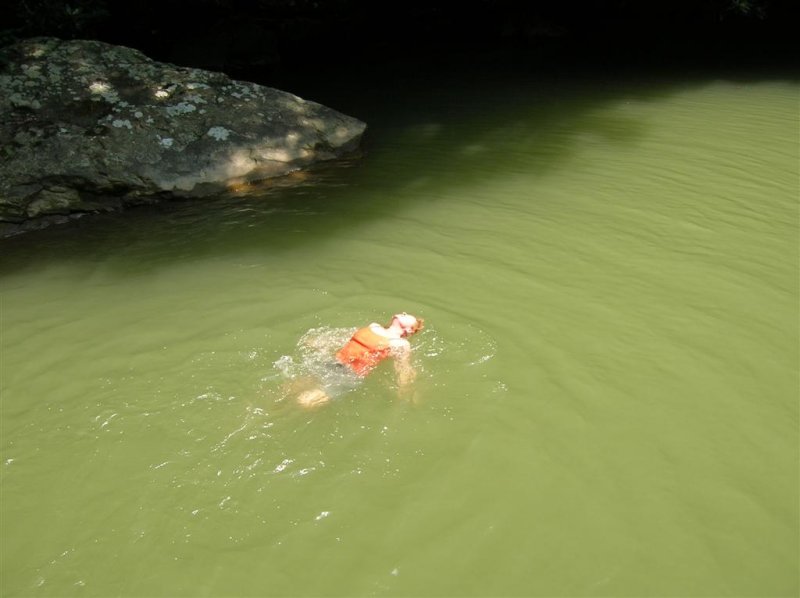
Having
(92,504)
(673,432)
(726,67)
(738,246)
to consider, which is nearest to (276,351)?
(92,504)

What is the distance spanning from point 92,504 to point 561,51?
1296cm

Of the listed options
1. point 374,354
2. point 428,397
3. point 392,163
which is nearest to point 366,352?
point 374,354

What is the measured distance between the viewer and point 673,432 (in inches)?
126

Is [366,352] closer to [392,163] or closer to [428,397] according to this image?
[428,397]

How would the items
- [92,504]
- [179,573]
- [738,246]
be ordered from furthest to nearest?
[738,246] < [92,504] < [179,573]

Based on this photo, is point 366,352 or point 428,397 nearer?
point 428,397

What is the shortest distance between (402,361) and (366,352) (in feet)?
0.70

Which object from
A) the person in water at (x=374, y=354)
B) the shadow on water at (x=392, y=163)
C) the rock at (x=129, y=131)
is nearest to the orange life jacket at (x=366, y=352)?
the person in water at (x=374, y=354)

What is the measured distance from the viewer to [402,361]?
3.72m

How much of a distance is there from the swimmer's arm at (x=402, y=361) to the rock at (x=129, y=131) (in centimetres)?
385

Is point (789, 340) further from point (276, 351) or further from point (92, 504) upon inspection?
point (92, 504)

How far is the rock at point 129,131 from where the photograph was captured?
6516mm

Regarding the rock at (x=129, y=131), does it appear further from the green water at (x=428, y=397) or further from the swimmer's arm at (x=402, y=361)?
the swimmer's arm at (x=402, y=361)

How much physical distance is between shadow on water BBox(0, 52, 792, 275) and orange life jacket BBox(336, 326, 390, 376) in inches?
75.6
